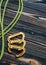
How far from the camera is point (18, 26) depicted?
3072 millimetres

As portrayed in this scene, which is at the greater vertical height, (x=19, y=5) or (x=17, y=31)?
(x=19, y=5)

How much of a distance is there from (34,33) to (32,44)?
10cm

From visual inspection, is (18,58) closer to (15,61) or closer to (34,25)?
(15,61)

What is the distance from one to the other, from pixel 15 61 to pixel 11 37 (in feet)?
0.72

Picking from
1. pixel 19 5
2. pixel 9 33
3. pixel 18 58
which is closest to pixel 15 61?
pixel 18 58

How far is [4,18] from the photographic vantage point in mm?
3090

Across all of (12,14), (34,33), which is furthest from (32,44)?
(12,14)

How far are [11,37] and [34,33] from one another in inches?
8.1

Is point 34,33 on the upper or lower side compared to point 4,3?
lower

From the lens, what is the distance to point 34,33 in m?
3.06

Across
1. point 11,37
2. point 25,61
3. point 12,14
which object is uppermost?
point 12,14

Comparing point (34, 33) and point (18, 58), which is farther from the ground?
point (34, 33)

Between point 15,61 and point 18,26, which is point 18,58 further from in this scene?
point 18,26

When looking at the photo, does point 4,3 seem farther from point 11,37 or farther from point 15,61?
point 15,61
